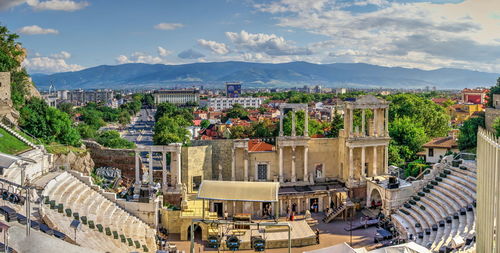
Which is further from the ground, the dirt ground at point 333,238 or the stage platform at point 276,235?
the stage platform at point 276,235

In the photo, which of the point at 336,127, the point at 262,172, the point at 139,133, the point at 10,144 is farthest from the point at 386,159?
the point at 139,133

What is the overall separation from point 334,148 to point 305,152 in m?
2.84

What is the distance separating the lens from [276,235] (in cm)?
2702

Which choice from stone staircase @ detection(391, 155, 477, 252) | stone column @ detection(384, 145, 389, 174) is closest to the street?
stone column @ detection(384, 145, 389, 174)

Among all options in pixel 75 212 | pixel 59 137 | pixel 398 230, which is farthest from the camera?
pixel 59 137

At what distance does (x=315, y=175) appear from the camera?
3634 centimetres

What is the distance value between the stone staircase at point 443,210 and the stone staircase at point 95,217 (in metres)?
14.6

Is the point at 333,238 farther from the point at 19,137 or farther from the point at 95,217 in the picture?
the point at 19,137

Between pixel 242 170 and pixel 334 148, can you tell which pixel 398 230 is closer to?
pixel 334 148

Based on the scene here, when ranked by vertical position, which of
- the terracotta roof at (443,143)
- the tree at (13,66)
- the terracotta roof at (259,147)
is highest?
the tree at (13,66)

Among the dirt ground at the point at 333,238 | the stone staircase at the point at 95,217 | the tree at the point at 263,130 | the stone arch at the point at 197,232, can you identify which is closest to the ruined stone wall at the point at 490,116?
the dirt ground at the point at 333,238

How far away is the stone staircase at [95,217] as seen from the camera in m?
20.6

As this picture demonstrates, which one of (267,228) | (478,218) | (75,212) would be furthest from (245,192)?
(478,218)

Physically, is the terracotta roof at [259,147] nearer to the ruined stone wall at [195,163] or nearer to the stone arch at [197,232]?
the ruined stone wall at [195,163]
